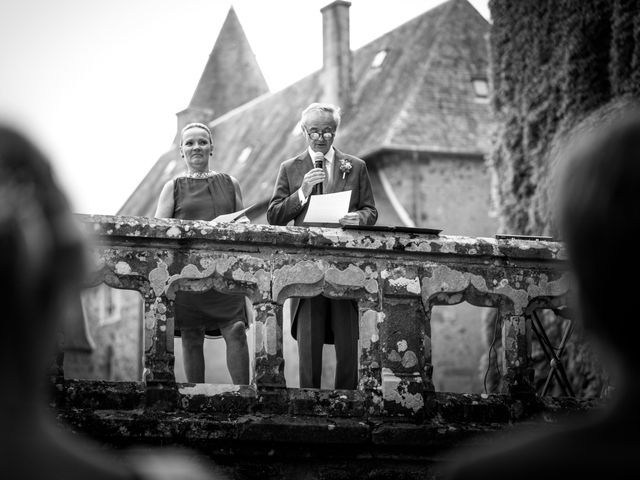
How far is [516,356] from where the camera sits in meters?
6.90

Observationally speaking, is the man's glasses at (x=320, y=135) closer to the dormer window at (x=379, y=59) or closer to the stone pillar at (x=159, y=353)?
the stone pillar at (x=159, y=353)

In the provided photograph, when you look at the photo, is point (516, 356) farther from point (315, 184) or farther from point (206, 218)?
point (206, 218)

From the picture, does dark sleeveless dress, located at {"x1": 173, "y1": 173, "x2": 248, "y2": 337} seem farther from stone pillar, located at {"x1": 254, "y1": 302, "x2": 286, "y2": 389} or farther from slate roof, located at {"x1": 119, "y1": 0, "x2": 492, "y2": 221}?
slate roof, located at {"x1": 119, "y1": 0, "x2": 492, "y2": 221}

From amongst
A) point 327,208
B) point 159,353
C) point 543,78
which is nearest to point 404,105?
point 543,78

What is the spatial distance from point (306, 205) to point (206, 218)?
653 mm

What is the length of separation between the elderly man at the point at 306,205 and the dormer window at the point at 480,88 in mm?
21400

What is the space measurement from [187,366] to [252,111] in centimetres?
3388

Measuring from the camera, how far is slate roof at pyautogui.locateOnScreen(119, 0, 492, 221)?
26578mm

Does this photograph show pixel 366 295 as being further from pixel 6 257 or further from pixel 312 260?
pixel 6 257

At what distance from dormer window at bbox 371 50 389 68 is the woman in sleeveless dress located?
24.7 m

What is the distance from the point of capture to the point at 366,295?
262 inches

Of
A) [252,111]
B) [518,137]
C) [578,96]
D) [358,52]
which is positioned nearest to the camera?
→ [578,96]

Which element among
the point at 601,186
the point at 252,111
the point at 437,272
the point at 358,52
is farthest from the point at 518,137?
the point at 252,111

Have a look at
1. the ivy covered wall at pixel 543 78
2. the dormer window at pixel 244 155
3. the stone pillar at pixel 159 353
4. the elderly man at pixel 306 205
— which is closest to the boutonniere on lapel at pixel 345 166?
the elderly man at pixel 306 205
